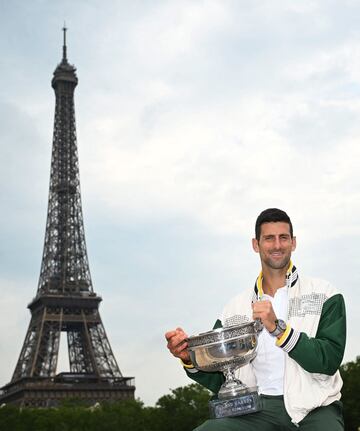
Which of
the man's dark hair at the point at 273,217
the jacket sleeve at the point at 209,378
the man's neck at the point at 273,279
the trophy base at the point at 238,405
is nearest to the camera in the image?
the trophy base at the point at 238,405

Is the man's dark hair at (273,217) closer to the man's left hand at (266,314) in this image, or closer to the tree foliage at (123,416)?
the man's left hand at (266,314)

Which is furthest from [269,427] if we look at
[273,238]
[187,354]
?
[273,238]

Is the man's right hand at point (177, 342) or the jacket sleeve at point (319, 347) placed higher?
the man's right hand at point (177, 342)

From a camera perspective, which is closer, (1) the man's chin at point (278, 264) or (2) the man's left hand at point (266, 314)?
(2) the man's left hand at point (266, 314)

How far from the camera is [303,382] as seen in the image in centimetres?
506

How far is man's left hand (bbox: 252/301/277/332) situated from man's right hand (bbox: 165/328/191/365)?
0.56m

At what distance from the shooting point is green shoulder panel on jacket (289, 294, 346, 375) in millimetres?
4910

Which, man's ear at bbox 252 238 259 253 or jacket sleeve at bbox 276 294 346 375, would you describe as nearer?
jacket sleeve at bbox 276 294 346 375

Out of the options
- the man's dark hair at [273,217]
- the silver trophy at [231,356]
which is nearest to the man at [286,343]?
the man's dark hair at [273,217]

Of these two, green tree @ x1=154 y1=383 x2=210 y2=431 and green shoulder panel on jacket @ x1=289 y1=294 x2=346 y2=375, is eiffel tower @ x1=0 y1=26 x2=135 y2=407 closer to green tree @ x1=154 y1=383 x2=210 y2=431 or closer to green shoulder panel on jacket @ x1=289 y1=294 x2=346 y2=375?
green tree @ x1=154 y1=383 x2=210 y2=431

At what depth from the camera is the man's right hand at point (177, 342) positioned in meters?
5.25

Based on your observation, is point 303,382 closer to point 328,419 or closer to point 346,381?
point 328,419

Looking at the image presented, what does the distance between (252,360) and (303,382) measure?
0.42 m

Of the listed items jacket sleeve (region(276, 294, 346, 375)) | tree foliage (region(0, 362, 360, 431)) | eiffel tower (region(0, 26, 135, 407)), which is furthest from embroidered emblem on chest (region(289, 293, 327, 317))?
eiffel tower (region(0, 26, 135, 407))
